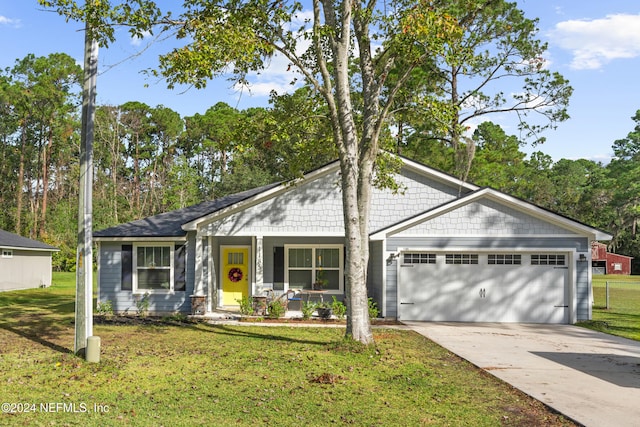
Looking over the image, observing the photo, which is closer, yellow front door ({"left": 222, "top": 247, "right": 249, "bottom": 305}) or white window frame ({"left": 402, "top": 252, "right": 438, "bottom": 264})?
white window frame ({"left": 402, "top": 252, "right": 438, "bottom": 264})

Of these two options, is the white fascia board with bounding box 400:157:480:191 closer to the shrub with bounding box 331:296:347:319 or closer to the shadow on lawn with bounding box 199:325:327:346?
the shrub with bounding box 331:296:347:319

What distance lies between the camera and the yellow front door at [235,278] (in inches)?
730

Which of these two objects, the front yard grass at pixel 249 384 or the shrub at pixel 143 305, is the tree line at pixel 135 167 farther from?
the front yard grass at pixel 249 384

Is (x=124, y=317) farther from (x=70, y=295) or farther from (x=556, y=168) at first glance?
(x=556, y=168)

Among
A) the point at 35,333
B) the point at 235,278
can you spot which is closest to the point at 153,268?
the point at 235,278

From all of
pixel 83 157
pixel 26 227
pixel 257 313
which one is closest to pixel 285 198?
pixel 257 313

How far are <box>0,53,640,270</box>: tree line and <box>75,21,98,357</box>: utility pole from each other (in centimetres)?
2437

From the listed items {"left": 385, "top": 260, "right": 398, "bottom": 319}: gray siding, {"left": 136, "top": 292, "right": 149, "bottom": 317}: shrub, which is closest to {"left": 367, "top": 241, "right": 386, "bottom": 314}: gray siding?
{"left": 385, "top": 260, "right": 398, "bottom": 319}: gray siding

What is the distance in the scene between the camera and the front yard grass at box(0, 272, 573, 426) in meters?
6.59

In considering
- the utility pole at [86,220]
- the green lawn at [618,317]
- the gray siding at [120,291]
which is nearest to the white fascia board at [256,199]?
the gray siding at [120,291]

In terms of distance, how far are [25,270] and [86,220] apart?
21333 mm

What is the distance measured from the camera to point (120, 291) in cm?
1702

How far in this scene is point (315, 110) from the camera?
14102 mm

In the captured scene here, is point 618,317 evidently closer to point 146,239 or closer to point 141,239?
point 146,239
